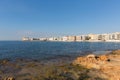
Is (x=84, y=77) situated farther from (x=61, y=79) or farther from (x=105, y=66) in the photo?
(x=105, y=66)

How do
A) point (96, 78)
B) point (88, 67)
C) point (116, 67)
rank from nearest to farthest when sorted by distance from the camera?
point (96, 78)
point (116, 67)
point (88, 67)

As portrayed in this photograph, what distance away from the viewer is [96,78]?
2006cm

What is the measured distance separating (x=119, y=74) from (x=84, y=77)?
3977 millimetres

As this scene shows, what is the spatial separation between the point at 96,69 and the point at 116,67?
263cm

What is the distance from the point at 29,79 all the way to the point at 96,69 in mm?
9592

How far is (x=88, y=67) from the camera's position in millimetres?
26031

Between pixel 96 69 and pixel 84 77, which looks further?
pixel 96 69

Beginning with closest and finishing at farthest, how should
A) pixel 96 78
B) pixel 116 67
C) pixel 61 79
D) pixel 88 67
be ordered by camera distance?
pixel 61 79
pixel 96 78
pixel 116 67
pixel 88 67

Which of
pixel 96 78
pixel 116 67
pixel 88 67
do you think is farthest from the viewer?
pixel 88 67

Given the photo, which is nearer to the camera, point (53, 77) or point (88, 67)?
point (53, 77)

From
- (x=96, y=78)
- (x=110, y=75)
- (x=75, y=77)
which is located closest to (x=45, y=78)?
(x=75, y=77)

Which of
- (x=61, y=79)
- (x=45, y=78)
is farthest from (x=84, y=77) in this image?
(x=45, y=78)

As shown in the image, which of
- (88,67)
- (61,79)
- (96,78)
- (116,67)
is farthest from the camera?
(88,67)

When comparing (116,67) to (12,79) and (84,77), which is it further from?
(12,79)
